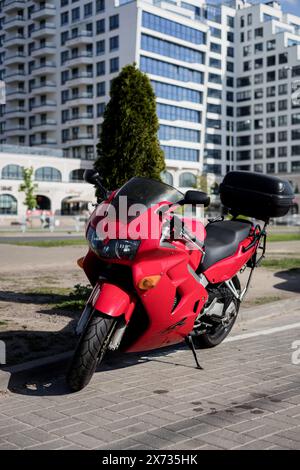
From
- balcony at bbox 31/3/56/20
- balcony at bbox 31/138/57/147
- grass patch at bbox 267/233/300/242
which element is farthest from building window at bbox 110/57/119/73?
grass patch at bbox 267/233/300/242

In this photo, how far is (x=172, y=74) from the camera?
76.5m

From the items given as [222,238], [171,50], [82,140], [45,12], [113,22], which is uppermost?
[45,12]

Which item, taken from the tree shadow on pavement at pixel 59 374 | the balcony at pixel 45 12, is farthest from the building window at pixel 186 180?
the tree shadow on pavement at pixel 59 374

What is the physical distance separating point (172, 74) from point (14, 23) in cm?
2565

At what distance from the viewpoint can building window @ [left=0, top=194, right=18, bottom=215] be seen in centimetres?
6544

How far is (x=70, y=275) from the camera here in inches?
490

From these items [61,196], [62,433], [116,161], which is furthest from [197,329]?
[61,196]

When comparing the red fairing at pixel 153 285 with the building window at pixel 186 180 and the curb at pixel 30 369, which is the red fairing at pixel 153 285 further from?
the building window at pixel 186 180

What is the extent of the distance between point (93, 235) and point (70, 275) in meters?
7.89

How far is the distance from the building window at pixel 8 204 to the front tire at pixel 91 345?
62.9 metres

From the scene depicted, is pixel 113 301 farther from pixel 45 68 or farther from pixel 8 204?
pixel 45 68

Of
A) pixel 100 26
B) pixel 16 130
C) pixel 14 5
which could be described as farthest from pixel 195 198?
pixel 14 5

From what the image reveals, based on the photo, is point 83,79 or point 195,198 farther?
point 83,79

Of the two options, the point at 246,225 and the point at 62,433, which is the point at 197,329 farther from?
the point at 62,433
